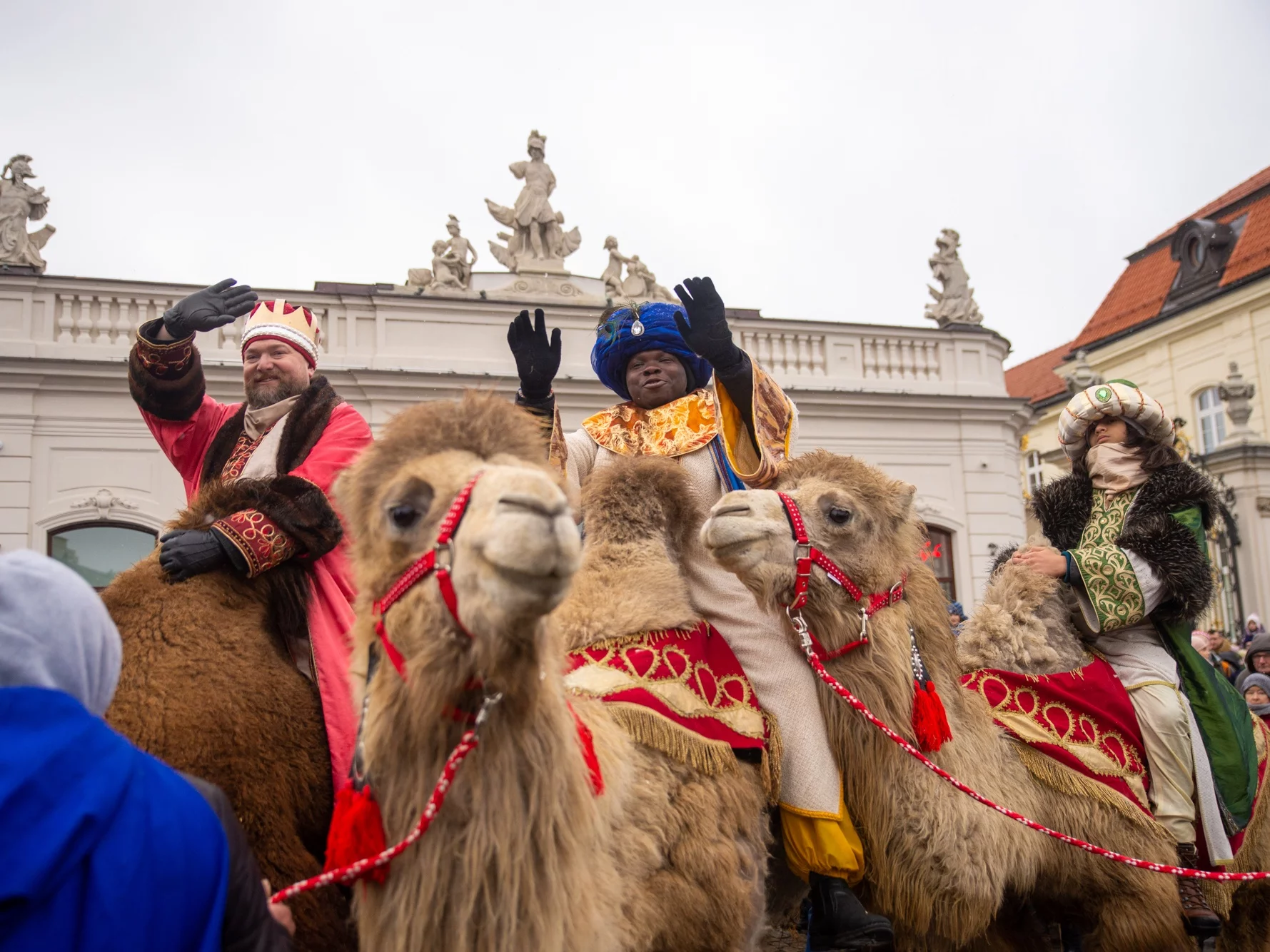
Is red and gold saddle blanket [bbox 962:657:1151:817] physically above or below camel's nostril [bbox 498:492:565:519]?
below

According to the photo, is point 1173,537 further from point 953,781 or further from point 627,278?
point 627,278

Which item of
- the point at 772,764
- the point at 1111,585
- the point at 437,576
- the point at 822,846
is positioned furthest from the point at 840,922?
the point at 437,576

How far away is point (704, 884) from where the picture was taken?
258cm

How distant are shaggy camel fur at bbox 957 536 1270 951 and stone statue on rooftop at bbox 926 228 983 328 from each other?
15.1m

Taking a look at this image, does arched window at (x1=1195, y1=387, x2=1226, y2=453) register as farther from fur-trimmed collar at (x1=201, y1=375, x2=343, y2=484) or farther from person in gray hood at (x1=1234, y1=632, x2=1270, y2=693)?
fur-trimmed collar at (x1=201, y1=375, x2=343, y2=484)

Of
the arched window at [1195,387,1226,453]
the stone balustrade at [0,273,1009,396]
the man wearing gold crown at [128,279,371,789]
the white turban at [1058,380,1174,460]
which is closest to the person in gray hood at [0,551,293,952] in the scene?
the man wearing gold crown at [128,279,371,789]

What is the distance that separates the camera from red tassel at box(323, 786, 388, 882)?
1988 millimetres

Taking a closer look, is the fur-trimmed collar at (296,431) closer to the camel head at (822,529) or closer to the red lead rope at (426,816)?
the camel head at (822,529)

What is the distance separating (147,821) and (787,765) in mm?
2032

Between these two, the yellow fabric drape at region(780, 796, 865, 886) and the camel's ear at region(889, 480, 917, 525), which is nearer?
the yellow fabric drape at region(780, 796, 865, 886)

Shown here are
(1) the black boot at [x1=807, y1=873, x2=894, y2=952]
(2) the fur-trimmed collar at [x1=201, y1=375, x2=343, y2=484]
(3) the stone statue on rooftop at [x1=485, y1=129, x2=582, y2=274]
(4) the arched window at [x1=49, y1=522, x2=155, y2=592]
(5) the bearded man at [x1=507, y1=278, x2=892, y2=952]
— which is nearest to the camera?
(1) the black boot at [x1=807, y1=873, x2=894, y2=952]

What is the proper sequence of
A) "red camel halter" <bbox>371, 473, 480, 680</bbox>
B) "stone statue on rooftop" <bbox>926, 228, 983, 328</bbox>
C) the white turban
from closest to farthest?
"red camel halter" <bbox>371, 473, 480, 680</bbox> → the white turban → "stone statue on rooftop" <bbox>926, 228, 983, 328</bbox>

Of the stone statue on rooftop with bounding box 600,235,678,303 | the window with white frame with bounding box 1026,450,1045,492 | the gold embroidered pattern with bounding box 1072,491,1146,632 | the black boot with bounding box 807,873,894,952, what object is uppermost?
the stone statue on rooftop with bounding box 600,235,678,303

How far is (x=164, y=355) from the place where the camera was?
319cm
